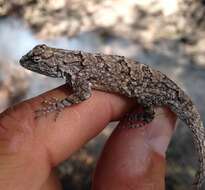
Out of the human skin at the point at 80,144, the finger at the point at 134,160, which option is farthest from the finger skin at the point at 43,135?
the finger at the point at 134,160

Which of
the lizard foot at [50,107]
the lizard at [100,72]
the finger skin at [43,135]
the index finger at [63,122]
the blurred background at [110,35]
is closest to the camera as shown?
the finger skin at [43,135]

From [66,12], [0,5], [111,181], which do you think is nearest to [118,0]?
[66,12]

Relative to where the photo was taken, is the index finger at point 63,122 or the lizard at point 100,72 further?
the lizard at point 100,72

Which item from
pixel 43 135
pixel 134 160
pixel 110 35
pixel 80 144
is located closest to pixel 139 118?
pixel 134 160

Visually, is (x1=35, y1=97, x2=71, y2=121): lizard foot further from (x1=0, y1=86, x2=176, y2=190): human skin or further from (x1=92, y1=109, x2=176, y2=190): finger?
(x1=92, y1=109, x2=176, y2=190): finger

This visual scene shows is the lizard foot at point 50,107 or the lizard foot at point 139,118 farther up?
the lizard foot at point 50,107

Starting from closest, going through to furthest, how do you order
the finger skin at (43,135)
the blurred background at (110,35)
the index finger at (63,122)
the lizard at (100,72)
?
1. the finger skin at (43,135)
2. the index finger at (63,122)
3. the lizard at (100,72)
4. the blurred background at (110,35)

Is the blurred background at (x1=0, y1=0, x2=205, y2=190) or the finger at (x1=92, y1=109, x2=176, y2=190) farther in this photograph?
the blurred background at (x1=0, y1=0, x2=205, y2=190)

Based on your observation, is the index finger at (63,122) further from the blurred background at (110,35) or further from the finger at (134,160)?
the blurred background at (110,35)

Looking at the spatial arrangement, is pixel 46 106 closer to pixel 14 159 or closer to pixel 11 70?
pixel 14 159

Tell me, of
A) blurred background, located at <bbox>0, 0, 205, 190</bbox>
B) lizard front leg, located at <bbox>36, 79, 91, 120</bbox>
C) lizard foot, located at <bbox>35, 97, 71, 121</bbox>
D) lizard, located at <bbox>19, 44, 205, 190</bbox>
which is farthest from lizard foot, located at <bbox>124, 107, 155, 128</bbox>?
blurred background, located at <bbox>0, 0, 205, 190</bbox>
